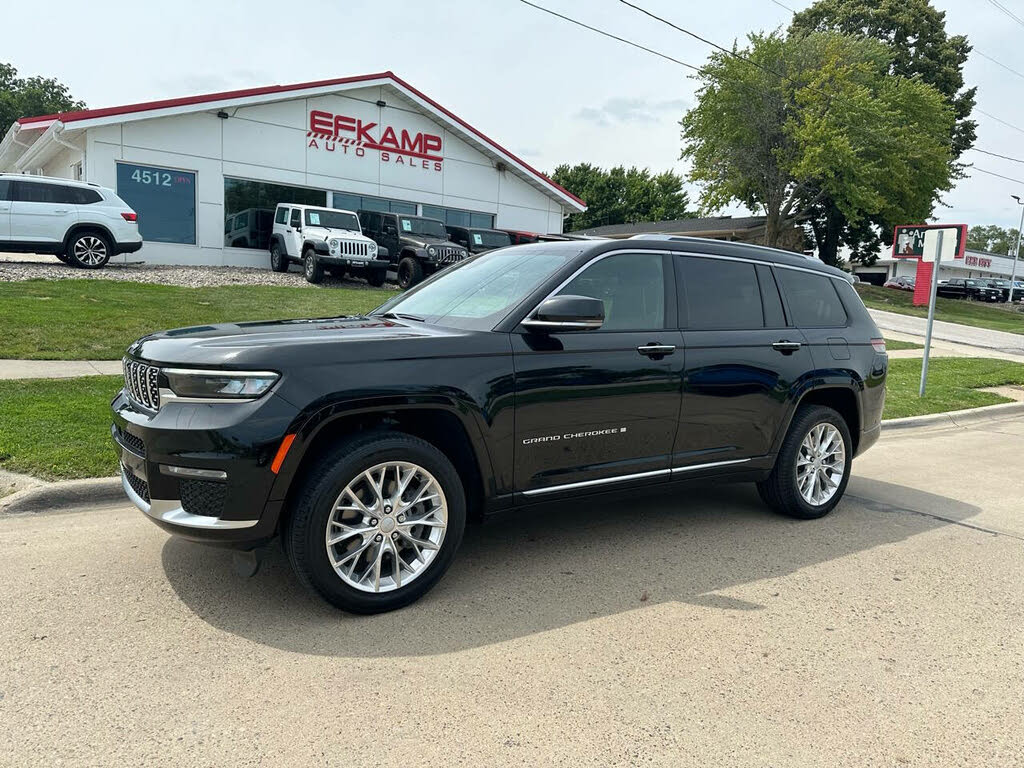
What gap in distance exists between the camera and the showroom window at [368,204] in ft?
79.0

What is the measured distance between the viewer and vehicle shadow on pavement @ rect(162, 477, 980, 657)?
10.9ft

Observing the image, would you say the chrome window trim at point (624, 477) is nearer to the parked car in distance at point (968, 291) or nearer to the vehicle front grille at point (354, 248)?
the vehicle front grille at point (354, 248)

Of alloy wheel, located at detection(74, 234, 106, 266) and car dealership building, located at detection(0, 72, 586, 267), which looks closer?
alloy wheel, located at detection(74, 234, 106, 266)

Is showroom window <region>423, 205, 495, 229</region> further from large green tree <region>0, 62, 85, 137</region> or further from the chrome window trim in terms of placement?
large green tree <region>0, 62, 85, 137</region>

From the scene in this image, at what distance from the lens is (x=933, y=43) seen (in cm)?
4619

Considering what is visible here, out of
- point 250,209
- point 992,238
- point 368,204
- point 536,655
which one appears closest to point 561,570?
point 536,655

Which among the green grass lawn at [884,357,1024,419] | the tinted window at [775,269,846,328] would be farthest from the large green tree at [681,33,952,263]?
the tinted window at [775,269,846,328]

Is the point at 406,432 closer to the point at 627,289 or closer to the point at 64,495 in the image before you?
the point at 627,289

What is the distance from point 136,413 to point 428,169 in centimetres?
2364

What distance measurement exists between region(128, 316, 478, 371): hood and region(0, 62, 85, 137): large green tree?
6828 cm

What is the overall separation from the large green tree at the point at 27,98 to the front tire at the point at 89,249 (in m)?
53.3

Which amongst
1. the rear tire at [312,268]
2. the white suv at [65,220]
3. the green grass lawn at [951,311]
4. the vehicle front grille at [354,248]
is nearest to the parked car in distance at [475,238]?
the vehicle front grille at [354,248]

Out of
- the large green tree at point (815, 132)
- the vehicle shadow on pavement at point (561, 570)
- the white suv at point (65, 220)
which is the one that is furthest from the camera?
the large green tree at point (815, 132)

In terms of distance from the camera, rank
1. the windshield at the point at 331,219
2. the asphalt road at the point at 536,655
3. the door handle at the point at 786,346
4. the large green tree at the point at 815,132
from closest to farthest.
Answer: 1. the asphalt road at the point at 536,655
2. the door handle at the point at 786,346
3. the windshield at the point at 331,219
4. the large green tree at the point at 815,132
